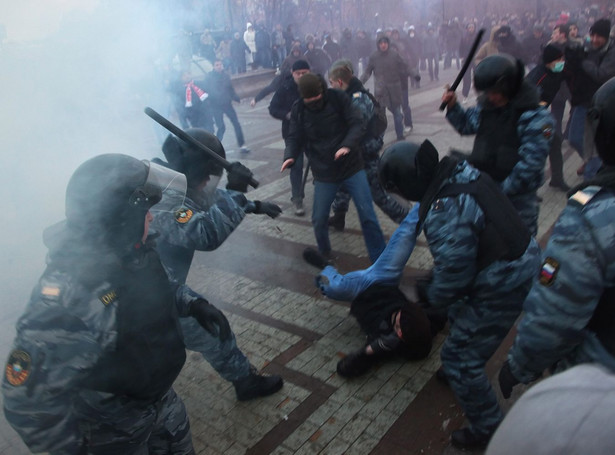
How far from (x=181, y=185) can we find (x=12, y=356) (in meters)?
1.04

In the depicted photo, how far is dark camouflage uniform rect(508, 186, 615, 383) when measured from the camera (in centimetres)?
153

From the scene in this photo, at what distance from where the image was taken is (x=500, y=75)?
3.12 meters

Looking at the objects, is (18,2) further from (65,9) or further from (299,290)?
(299,290)

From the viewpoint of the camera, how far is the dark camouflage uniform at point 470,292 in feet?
7.12

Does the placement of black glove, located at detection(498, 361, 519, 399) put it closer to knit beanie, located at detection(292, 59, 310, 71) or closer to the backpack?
the backpack

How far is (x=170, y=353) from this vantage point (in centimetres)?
192

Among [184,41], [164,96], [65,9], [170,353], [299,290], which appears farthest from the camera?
[184,41]

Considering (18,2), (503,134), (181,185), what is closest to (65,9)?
(18,2)

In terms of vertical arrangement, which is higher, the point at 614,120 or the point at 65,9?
the point at 65,9

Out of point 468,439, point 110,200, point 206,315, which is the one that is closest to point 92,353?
point 110,200

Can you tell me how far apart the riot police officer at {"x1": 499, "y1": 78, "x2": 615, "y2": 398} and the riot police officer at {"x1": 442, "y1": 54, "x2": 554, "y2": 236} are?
4.90 ft

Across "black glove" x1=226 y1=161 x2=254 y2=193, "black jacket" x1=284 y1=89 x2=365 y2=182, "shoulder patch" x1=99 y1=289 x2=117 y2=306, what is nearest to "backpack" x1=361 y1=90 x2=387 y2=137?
"black jacket" x1=284 y1=89 x2=365 y2=182

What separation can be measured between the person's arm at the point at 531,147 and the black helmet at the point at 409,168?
1171mm

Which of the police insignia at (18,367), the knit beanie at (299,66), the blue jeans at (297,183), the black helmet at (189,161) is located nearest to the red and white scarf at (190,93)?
the knit beanie at (299,66)
